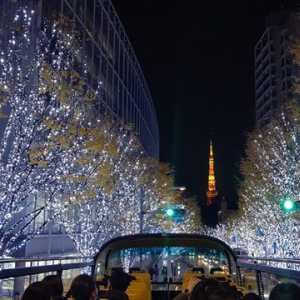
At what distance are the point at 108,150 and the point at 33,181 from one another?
623cm

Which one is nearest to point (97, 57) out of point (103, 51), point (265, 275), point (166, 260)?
point (103, 51)

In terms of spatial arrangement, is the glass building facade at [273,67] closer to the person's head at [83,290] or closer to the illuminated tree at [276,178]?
the illuminated tree at [276,178]

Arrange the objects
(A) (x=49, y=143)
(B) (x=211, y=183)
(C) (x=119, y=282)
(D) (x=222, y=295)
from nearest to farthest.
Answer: (D) (x=222, y=295)
(C) (x=119, y=282)
(A) (x=49, y=143)
(B) (x=211, y=183)

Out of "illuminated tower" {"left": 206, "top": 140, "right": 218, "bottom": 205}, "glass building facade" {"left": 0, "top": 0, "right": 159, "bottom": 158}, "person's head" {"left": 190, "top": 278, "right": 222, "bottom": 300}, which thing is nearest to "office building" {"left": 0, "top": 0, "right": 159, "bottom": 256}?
"glass building facade" {"left": 0, "top": 0, "right": 159, "bottom": 158}

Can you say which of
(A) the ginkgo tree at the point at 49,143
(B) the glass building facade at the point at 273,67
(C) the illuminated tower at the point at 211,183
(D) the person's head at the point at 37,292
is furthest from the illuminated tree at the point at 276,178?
(C) the illuminated tower at the point at 211,183

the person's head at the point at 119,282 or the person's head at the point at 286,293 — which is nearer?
the person's head at the point at 286,293

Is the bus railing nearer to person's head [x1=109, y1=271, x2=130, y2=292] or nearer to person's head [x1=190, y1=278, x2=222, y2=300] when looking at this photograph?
person's head [x1=190, y1=278, x2=222, y2=300]

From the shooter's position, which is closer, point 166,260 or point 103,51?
point 166,260

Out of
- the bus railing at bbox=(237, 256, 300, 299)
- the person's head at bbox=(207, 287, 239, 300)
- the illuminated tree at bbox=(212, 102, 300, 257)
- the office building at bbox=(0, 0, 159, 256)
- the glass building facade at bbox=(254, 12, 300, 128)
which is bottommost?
the bus railing at bbox=(237, 256, 300, 299)

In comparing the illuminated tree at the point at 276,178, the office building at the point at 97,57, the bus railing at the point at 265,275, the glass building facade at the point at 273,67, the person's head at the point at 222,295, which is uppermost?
the glass building facade at the point at 273,67

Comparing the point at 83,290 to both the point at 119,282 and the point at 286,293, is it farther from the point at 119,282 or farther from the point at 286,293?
the point at 286,293

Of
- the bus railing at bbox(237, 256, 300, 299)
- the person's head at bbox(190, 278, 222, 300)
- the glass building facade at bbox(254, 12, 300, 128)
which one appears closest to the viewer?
the person's head at bbox(190, 278, 222, 300)

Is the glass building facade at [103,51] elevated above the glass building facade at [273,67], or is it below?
below

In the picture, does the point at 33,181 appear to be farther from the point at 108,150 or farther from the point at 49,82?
the point at 108,150
